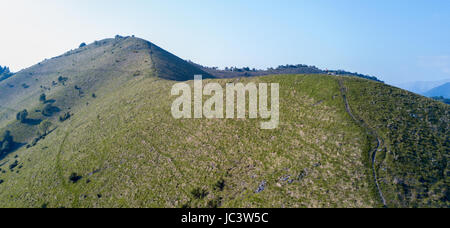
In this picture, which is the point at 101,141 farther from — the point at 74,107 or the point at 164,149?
the point at 74,107

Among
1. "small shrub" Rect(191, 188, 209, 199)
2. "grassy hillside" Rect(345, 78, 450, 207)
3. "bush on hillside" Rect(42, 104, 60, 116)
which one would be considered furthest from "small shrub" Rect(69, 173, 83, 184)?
"bush on hillside" Rect(42, 104, 60, 116)

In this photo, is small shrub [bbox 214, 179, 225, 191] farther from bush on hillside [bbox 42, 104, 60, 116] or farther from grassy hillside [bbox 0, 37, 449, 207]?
bush on hillside [bbox 42, 104, 60, 116]

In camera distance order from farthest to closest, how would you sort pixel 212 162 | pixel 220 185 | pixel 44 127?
pixel 44 127 < pixel 212 162 < pixel 220 185

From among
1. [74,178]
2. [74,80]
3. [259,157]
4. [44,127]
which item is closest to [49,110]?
[44,127]

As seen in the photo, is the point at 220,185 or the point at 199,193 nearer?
the point at 199,193

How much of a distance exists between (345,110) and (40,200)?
214ft

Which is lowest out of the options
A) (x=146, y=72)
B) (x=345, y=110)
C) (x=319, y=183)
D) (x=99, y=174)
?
(x=99, y=174)

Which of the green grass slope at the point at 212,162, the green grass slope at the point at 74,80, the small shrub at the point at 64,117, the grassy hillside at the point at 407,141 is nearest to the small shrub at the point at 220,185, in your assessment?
the green grass slope at the point at 212,162

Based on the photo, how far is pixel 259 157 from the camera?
115ft

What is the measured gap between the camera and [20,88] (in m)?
140

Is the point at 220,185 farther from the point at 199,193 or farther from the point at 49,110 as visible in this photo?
the point at 49,110

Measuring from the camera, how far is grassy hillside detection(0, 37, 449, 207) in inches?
1031

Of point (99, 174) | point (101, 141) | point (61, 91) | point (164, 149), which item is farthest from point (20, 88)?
point (164, 149)

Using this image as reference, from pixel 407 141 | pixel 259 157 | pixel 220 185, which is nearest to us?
pixel 407 141
